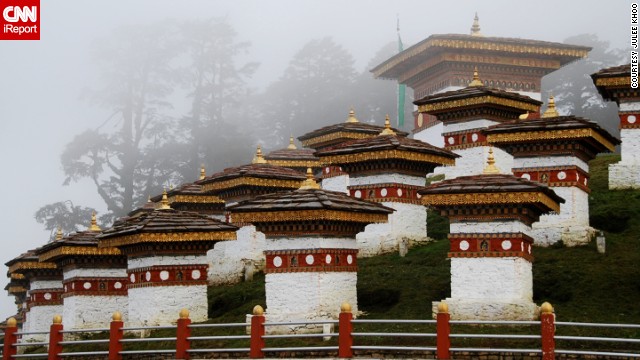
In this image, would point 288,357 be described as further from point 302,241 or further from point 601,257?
point 601,257

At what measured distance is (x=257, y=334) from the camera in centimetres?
1964

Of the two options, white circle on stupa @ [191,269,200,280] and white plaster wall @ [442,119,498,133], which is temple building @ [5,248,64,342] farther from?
white plaster wall @ [442,119,498,133]

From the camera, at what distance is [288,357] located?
64.9 ft

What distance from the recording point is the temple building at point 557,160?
26781mm

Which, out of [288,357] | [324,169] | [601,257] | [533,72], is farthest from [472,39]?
[288,357]

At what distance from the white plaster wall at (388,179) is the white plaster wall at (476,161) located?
11.3 ft

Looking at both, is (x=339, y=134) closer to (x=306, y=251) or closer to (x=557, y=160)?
(x=557, y=160)

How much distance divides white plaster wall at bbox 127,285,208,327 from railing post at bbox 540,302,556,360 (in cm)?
1166

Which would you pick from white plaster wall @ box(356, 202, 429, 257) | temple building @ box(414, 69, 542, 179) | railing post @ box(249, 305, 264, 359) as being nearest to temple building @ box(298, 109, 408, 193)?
temple building @ box(414, 69, 542, 179)

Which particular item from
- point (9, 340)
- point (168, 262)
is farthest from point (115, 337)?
point (9, 340)

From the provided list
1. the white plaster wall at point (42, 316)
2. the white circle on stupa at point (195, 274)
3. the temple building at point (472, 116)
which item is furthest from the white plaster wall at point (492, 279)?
the white plaster wall at point (42, 316)

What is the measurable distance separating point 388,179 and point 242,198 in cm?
578

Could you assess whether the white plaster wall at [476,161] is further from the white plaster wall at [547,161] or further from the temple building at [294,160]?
the temple building at [294,160]

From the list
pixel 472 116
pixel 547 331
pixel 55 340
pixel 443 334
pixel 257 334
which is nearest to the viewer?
pixel 547 331
